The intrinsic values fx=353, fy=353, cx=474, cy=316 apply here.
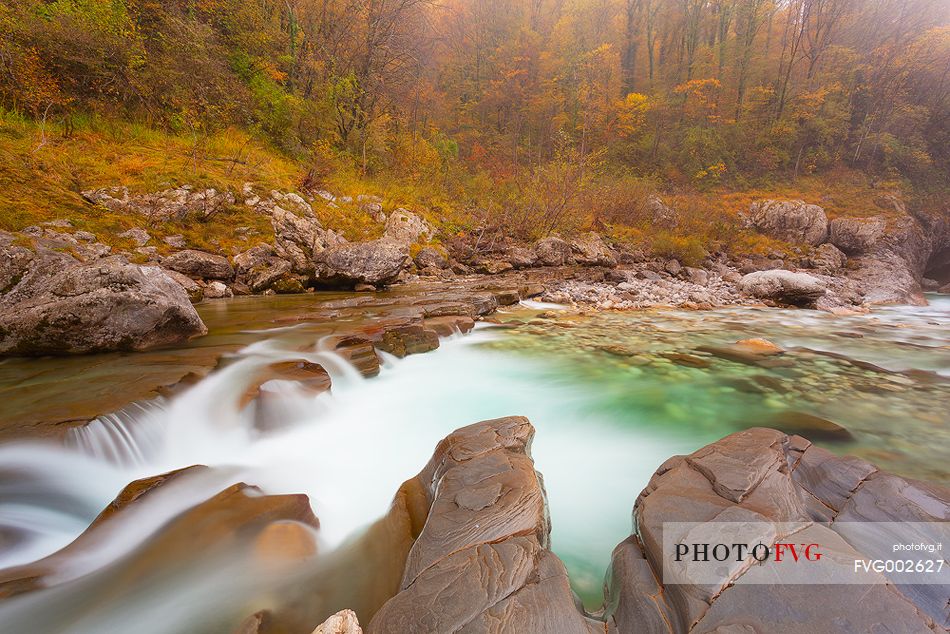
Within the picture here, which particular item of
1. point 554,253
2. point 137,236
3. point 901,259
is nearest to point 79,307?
point 137,236

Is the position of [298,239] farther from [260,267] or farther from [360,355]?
[360,355]

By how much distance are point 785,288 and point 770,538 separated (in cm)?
1206

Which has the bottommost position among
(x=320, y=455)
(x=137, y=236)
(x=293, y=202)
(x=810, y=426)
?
(x=810, y=426)

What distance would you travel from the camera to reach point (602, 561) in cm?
200

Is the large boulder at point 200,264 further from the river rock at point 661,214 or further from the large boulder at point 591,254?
the river rock at point 661,214

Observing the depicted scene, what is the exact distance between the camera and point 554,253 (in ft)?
44.3

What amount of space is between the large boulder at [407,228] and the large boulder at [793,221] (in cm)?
1643

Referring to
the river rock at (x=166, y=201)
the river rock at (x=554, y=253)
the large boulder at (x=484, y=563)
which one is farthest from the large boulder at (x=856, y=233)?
the river rock at (x=166, y=201)

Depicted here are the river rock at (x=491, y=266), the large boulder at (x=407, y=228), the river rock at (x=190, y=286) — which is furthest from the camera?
the river rock at (x=491, y=266)

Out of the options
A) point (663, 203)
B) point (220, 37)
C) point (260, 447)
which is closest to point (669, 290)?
point (663, 203)

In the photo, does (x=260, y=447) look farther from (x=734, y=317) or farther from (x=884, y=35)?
(x=884, y=35)

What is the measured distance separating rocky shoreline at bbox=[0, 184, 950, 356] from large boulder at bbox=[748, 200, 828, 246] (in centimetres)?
5

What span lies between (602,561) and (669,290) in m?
10.9

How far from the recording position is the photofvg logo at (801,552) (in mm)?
1211
